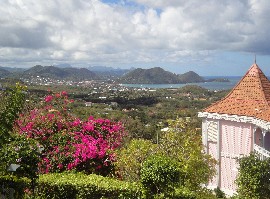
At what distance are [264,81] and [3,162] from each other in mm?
13518

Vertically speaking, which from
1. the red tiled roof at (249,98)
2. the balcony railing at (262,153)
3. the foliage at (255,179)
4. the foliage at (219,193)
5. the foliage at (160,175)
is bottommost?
the foliage at (219,193)

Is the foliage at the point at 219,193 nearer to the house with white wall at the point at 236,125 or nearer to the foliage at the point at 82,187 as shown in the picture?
the house with white wall at the point at 236,125

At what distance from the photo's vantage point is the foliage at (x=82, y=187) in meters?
10.2

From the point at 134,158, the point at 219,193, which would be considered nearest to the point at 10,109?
the point at 134,158

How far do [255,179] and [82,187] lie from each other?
6256mm

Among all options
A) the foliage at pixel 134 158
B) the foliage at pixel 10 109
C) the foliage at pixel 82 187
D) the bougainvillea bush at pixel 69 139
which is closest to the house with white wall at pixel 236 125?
the bougainvillea bush at pixel 69 139

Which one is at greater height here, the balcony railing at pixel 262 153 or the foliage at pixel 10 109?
the foliage at pixel 10 109

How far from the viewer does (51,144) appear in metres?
13.4

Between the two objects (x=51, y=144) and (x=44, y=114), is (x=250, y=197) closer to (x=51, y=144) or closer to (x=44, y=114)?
(x=51, y=144)

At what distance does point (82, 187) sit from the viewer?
34.8 feet

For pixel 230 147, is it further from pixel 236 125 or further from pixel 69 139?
pixel 69 139

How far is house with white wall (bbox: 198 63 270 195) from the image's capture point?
15703 mm

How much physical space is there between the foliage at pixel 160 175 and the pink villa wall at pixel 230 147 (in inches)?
278

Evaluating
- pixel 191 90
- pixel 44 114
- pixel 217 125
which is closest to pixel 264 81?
pixel 217 125
